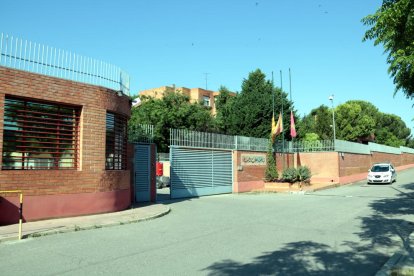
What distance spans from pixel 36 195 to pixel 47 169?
0.92 meters

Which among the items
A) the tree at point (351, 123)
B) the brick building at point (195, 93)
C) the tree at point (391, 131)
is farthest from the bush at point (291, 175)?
the tree at point (391, 131)

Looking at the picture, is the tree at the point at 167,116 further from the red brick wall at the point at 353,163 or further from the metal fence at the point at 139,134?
the metal fence at the point at 139,134

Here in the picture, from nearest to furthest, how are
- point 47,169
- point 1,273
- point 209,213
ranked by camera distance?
point 1,273 → point 47,169 → point 209,213

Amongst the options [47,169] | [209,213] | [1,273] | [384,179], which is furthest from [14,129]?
[384,179]

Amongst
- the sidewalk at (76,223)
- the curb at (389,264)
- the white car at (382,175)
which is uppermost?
the white car at (382,175)

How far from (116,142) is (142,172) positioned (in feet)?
11.7

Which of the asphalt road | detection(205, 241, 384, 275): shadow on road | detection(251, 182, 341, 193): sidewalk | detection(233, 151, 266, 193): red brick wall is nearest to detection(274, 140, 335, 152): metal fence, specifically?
detection(233, 151, 266, 193): red brick wall

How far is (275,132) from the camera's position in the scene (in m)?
29.6

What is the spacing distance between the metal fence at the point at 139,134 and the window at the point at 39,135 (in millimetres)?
4985

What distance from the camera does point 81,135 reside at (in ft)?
44.4

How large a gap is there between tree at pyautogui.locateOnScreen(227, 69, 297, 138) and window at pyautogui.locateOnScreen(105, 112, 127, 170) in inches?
1036

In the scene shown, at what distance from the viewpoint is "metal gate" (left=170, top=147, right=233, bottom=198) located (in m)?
21.8

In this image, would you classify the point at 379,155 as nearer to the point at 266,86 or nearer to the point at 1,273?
the point at 266,86

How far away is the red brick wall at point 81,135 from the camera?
459 inches
